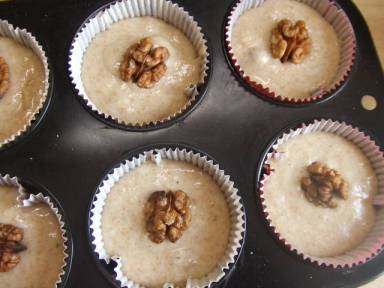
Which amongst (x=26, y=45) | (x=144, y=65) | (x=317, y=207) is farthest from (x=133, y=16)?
(x=317, y=207)

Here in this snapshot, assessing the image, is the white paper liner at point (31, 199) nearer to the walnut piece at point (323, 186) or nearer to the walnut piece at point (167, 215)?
the walnut piece at point (167, 215)

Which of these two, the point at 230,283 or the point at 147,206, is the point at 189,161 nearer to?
the point at 147,206

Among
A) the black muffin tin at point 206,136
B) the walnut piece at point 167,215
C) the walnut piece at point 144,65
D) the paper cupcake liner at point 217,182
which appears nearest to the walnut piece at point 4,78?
the black muffin tin at point 206,136

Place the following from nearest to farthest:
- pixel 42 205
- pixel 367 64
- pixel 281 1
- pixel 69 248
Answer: pixel 69 248 < pixel 42 205 < pixel 367 64 < pixel 281 1

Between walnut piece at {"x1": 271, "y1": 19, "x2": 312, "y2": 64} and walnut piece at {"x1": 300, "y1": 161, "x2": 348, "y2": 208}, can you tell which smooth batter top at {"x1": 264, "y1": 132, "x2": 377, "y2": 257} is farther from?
walnut piece at {"x1": 271, "y1": 19, "x2": 312, "y2": 64}

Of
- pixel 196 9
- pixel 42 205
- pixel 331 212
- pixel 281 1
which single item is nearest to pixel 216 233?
pixel 331 212

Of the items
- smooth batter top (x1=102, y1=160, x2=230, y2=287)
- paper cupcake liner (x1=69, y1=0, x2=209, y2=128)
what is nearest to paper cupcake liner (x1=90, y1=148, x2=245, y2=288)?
smooth batter top (x1=102, y1=160, x2=230, y2=287)

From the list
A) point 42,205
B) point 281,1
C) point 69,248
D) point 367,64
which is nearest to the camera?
point 69,248

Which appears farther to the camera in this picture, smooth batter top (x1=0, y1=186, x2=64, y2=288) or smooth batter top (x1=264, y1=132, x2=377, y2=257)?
smooth batter top (x1=264, y1=132, x2=377, y2=257)
